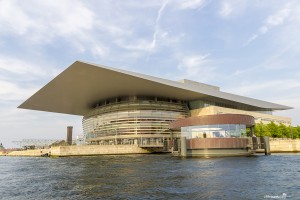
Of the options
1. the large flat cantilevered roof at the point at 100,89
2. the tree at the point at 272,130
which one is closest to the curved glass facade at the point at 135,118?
the large flat cantilevered roof at the point at 100,89

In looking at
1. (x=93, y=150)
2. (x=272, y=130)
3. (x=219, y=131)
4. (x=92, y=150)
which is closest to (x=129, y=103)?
(x=93, y=150)

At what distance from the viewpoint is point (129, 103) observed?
71.8 metres

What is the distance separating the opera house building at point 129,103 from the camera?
57.7 meters

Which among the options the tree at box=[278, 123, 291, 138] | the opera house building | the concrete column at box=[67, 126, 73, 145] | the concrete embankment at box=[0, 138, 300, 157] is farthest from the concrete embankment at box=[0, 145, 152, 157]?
the tree at box=[278, 123, 291, 138]

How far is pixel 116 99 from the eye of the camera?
246ft

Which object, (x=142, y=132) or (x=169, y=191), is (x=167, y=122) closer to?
(x=142, y=132)

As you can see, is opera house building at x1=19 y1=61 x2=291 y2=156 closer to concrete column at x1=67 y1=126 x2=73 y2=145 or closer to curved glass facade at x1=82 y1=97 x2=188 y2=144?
curved glass facade at x1=82 y1=97 x2=188 y2=144

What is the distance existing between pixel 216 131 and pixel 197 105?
137 feet

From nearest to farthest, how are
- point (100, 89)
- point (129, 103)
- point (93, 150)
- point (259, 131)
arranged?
point (93, 150) < point (259, 131) < point (100, 89) < point (129, 103)

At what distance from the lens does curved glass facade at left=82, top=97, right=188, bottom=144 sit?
69375 mm

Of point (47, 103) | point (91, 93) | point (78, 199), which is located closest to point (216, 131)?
point (78, 199)

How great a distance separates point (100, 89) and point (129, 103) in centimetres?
899

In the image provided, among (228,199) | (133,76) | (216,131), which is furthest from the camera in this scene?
(133,76)

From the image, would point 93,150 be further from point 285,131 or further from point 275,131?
point 285,131
